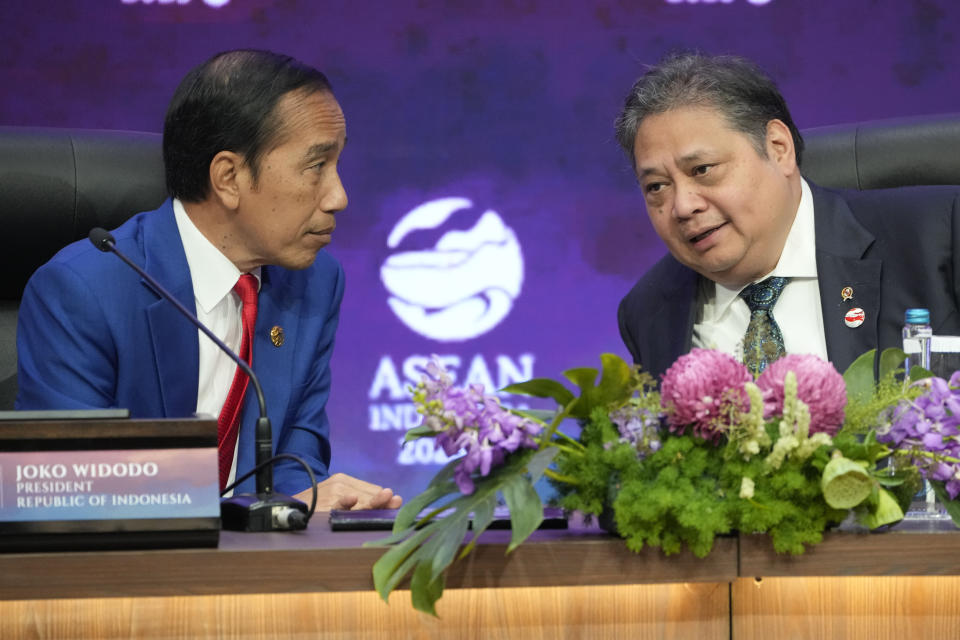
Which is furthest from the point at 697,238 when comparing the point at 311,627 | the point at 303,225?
the point at 311,627

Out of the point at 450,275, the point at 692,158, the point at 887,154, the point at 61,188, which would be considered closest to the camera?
the point at 692,158

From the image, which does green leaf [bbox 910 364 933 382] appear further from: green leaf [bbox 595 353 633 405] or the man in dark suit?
the man in dark suit

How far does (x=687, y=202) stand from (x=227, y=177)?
0.80 metres

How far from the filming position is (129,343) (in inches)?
73.2

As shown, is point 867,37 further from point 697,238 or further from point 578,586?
point 578,586

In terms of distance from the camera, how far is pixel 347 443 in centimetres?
312

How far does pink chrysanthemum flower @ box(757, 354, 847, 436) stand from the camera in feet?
3.51

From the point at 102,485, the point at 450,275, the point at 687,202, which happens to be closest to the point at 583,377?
the point at 102,485

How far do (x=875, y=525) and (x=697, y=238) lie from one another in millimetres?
885

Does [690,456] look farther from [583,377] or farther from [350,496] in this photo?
[350,496]

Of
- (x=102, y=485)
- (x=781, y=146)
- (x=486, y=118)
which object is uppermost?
(x=486, y=118)

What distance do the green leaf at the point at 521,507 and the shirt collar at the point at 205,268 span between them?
103 cm

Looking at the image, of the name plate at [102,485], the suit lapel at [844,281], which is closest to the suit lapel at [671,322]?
the suit lapel at [844,281]

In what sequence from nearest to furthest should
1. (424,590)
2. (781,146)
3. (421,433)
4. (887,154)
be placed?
1. (424,590)
2. (421,433)
3. (781,146)
4. (887,154)
